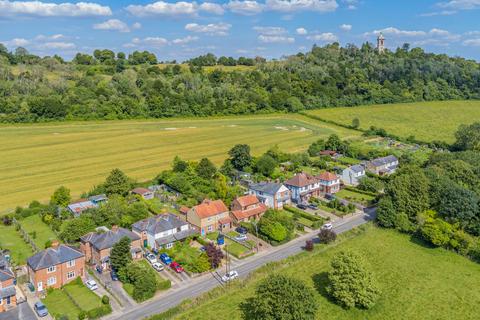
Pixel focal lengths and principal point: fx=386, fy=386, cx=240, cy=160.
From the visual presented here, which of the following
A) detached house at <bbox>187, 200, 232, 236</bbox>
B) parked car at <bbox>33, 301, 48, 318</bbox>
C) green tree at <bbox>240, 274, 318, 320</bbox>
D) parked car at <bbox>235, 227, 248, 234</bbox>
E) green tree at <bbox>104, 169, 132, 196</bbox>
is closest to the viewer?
green tree at <bbox>240, 274, 318, 320</bbox>

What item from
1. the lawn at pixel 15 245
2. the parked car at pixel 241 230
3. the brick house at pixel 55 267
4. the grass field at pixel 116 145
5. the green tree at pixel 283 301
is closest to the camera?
the green tree at pixel 283 301

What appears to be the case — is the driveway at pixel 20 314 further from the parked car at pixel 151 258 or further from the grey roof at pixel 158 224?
the grey roof at pixel 158 224

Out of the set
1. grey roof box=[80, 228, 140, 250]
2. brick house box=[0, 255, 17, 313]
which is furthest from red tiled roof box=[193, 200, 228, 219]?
brick house box=[0, 255, 17, 313]

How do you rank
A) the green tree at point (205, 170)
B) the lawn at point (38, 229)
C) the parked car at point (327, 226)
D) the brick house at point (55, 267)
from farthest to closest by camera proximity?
1. the green tree at point (205, 170)
2. the parked car at point (327, 226)
3. the lawn at point (38, 229)
4. the brick house at point (55, 267)

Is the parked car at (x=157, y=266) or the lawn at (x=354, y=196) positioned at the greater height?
the lawn at (x=354, y=196)

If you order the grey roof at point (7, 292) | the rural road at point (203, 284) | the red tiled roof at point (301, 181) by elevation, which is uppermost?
the red tiled roof at point (301, 181)

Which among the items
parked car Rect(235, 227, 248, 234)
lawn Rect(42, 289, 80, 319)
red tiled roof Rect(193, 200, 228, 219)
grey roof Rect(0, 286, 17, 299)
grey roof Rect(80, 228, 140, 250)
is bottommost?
lawn Rect(42, 289, 80, 319)

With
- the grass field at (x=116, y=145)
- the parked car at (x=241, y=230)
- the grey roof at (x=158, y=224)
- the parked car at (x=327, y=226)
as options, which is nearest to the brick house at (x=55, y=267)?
the grey roof at (x=158, y=224)

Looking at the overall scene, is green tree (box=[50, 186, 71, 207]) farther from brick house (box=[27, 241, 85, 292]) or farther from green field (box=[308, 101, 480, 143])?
green field (box=[308, 101, 480, 143])
